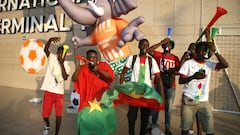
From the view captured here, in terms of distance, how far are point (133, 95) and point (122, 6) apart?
176 cm

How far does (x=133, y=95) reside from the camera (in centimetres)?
343

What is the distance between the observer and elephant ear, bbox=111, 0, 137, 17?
429 cm

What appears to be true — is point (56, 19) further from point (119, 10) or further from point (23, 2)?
point (119, 10)

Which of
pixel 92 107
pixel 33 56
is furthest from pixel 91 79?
pixel 33 56

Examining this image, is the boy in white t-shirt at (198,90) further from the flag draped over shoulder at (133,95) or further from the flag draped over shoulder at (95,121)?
the flag draped over shoulder at (95,121)

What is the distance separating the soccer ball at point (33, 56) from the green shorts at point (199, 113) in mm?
2942

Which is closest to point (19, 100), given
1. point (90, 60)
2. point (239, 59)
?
point (90, 60)

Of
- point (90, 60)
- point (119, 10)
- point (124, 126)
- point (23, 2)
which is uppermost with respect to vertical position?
point (23, 2)

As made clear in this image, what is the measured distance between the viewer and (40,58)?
16.3 ft

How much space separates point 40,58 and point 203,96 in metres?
3.14

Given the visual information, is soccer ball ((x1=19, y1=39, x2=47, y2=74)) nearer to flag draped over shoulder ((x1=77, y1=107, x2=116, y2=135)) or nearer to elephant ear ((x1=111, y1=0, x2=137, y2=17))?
elephant ear ((x1=111, y1=0, x2=137, y2=17))

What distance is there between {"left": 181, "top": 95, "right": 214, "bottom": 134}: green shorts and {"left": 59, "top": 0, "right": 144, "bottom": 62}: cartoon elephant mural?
4.85 ft

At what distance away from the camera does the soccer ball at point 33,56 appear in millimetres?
4961

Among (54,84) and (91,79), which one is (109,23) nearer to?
(54,84)
